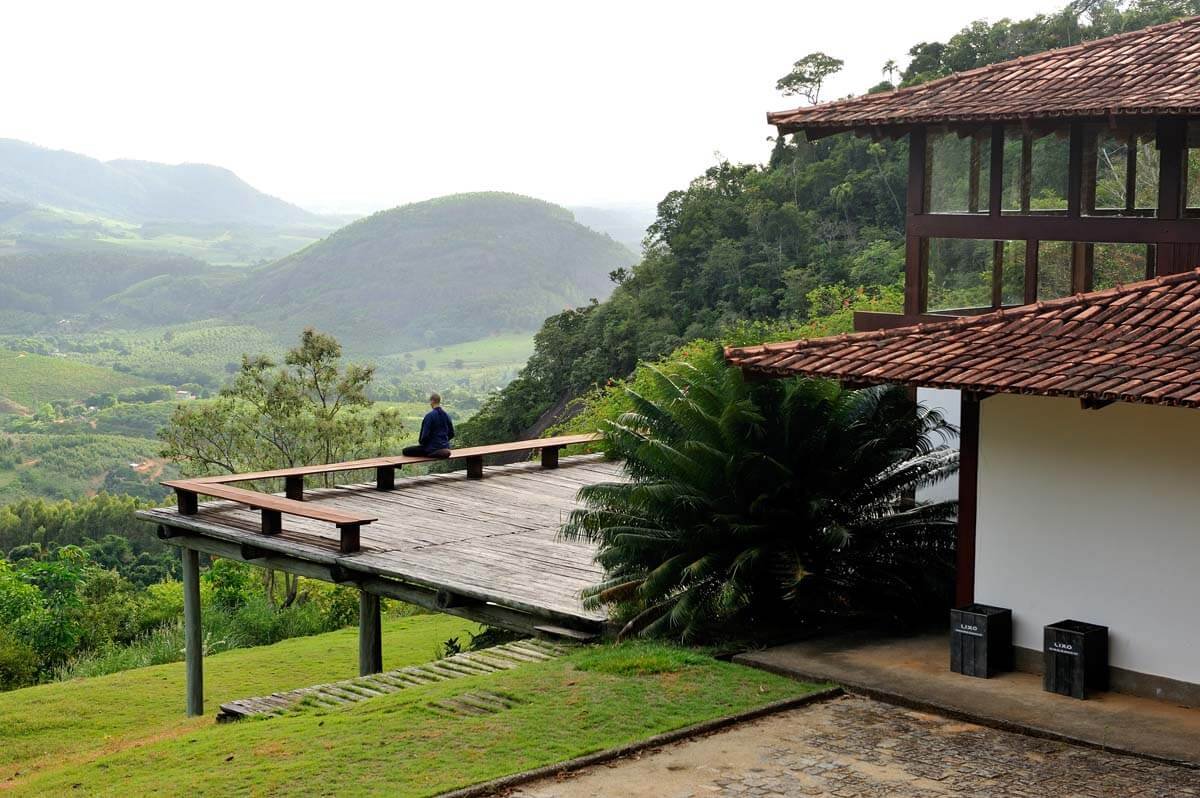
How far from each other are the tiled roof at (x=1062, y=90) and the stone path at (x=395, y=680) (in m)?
6.53

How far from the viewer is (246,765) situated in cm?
881

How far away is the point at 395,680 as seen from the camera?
11492 mm

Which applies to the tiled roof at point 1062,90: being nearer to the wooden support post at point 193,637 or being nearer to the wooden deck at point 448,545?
the wooden deck at point 448,545

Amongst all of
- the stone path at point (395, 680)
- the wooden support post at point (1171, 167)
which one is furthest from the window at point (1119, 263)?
the stone path at point (395, 680)

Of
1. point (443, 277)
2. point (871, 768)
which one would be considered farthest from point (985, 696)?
point (443, 277)

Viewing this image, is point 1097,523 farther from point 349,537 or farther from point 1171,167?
point 349,537

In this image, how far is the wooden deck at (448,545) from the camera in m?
12.4

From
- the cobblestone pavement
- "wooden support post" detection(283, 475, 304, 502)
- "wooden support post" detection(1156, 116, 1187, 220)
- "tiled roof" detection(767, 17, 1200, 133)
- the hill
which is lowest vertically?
the cobblestone pavement

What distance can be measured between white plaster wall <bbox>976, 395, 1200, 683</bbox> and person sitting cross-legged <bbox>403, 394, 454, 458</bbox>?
8884mm

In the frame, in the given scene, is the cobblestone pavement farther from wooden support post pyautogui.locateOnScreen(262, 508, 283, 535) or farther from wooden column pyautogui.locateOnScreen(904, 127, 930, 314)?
wooden support post pyautogui.locateOnScreen(262, 508, 283, 535)

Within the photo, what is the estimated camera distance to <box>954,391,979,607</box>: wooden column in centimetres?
1030

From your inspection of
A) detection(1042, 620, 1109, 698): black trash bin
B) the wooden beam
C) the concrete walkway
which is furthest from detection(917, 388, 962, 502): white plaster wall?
detection(1042, 620, 1109, 698): black trash bin

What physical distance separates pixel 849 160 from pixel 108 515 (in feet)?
111

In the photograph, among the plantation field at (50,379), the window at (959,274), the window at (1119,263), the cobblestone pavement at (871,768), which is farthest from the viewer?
the plantation field at (50,379)
